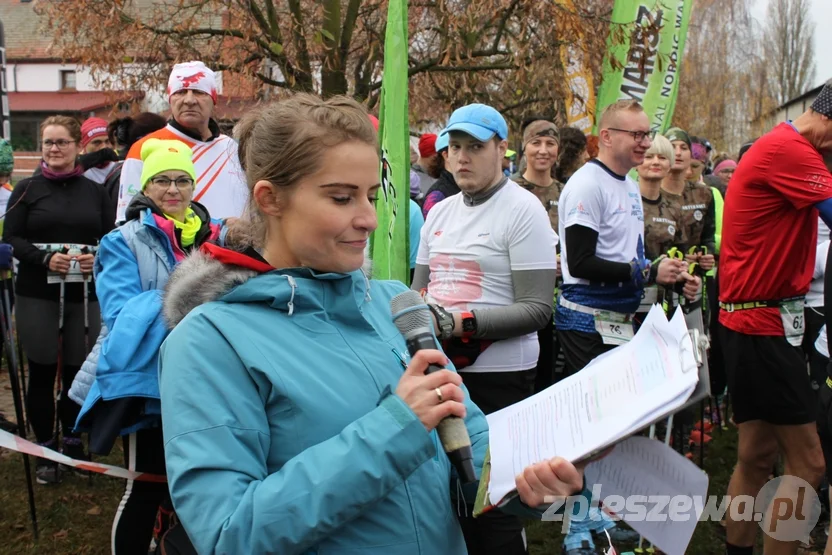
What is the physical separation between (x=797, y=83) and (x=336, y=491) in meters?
54.1

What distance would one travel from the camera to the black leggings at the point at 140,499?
3473 mm

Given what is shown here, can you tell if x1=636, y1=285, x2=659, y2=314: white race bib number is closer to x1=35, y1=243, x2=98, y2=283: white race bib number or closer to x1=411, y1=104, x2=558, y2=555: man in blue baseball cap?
x1=411, y1=104, x2=558, y2=555: man in blue baseball cap

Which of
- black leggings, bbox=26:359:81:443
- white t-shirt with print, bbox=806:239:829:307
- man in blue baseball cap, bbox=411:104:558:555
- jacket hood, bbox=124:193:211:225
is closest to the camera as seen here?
man in blue baseball cap, bbox=411:104:558:555

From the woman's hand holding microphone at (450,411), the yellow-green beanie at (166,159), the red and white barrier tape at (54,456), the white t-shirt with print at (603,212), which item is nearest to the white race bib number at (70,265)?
the yellow-green beanie at (166,159)

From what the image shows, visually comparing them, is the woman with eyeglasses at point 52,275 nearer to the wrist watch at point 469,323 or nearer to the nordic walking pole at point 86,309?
the nordic walking pole at point 86,309

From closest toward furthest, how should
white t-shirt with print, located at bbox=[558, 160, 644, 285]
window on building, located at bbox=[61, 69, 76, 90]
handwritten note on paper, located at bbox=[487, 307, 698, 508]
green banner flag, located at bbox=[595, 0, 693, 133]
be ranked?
1. handwritten note on paper, located at bbox=[487, 307, 698, 508]
2. white t-shirt with print, located at bbox=[558, 160, 644, 285]
3. green banner flag, located at bbox=[595, 0, 693, 133]
4. window on building, located at bbox=[61, 69, 76, 90]

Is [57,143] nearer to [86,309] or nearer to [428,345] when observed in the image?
[86,309]

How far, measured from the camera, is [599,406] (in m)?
1.52

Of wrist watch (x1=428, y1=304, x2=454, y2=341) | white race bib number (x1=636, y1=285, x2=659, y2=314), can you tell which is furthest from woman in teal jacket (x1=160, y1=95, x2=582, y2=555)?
white race bib number (x1=636, y1=285, x2=659, y2=314)

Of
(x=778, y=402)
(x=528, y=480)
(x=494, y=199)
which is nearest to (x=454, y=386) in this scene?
(x=528, y=480)

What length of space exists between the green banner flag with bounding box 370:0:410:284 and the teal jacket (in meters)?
1.71

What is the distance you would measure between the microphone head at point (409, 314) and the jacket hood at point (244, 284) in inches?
3.5

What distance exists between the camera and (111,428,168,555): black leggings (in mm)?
3473

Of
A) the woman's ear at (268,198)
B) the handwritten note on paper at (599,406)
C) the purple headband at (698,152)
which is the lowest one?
the handwritten note on paper at (599,406)
